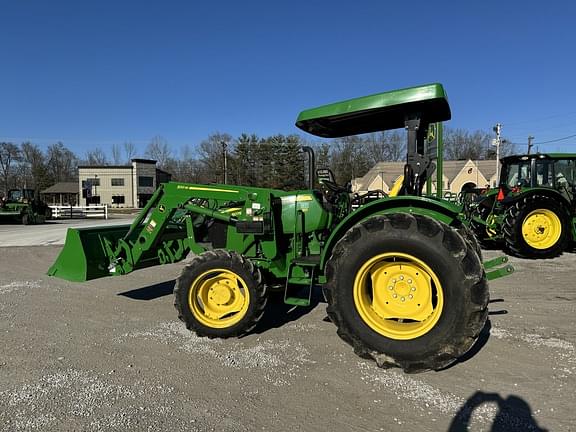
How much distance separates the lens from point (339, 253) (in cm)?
363

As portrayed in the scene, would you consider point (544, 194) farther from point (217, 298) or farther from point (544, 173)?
point (217, 298)

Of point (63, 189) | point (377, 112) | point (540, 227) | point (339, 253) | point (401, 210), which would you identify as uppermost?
point (63, 189)

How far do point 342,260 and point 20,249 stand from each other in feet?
34.1

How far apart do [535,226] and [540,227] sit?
0.38 feet

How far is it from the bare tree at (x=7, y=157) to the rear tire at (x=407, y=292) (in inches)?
3729

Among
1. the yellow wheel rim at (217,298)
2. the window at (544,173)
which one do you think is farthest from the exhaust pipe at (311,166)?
the window at (544,173)

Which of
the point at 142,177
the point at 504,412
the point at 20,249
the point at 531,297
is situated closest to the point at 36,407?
the point at 504,412

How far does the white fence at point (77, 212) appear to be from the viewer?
29469 millimetres

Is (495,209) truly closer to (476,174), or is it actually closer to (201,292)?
(201,292)

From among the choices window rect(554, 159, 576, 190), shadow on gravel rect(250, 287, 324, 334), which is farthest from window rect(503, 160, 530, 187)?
shadow on gravel rect(250, 287, 324, 334)

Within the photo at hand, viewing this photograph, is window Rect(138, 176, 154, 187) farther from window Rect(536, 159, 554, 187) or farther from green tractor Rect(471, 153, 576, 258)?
window Rect(536, 159, 554, 187)

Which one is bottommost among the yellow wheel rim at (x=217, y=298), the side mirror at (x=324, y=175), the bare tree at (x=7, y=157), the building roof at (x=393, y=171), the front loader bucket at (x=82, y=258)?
the yellow wheel rim at (x=217, y=298)

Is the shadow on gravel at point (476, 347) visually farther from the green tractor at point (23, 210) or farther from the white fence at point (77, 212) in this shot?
the white fence at point (77, 212)

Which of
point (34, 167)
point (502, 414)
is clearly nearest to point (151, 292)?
point (502, 414)
